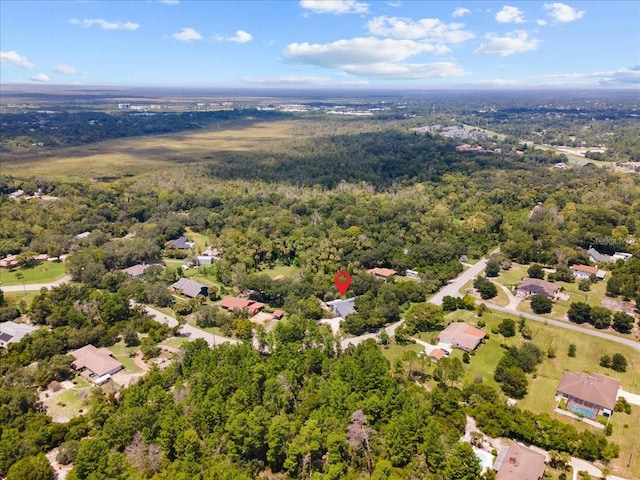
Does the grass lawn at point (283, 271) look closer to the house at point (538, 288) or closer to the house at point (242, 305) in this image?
the house at point (242, 305)

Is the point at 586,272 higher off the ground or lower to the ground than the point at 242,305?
higher

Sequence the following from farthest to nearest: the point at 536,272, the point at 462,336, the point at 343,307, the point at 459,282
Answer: the point at 459,282, the point at 536,272, the point at 343,307, the point at 462,336

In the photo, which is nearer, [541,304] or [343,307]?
[541,304]

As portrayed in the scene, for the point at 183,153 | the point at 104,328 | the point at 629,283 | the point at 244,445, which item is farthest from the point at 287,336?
the point at 183,153

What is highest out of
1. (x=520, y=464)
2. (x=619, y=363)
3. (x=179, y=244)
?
(x=179, y=244)

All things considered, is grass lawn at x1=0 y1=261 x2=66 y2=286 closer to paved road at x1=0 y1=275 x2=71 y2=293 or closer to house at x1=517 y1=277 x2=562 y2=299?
paved road at x1=0 y1=275 x2=71 y2=293

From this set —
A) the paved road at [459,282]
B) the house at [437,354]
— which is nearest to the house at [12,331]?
the house at [437,354]

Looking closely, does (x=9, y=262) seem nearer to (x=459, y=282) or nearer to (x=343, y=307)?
(x=343, y=307)

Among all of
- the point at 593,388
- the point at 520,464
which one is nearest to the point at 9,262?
the point at 520,464

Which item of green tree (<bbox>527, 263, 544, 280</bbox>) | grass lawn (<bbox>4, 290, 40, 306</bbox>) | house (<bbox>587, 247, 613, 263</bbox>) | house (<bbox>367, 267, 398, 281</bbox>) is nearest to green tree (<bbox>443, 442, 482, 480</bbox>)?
house (<bbox>367, 267, 398, 281</bbox>)
